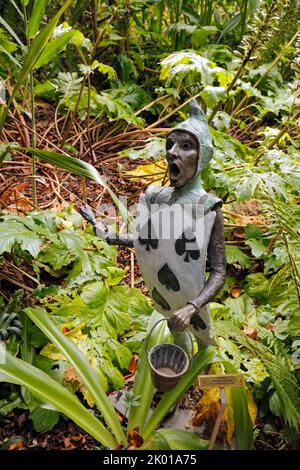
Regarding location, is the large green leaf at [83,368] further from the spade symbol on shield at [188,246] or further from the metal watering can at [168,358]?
the spade symbol on shield at [188,246]

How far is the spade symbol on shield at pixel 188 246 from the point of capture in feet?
3.45

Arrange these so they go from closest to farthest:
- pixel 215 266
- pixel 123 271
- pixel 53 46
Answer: pixel 215 266, pixel 53 46, pixel 123 271

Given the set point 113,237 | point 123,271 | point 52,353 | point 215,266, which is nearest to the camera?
point 215,266

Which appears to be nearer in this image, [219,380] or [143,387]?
[219,380]

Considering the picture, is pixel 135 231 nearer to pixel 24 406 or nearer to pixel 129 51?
pixel 24 406

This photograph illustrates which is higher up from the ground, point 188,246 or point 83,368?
point 188,246

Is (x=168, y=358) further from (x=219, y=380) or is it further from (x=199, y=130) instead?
(x=199, y=130)

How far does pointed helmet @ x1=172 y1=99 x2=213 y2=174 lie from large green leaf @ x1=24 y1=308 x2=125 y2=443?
0.61 m

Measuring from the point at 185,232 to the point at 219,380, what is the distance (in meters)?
0.34

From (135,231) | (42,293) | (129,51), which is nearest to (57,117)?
(129,51)

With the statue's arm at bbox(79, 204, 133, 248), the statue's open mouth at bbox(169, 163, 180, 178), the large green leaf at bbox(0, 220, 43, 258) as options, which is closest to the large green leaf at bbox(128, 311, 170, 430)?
the statue's arm at bbox(79, 204, 133, 248)

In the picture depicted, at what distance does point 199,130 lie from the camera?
1.04 meters

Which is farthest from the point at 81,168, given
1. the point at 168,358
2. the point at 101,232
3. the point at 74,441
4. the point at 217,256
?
the point at 74,441

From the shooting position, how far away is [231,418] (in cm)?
125
